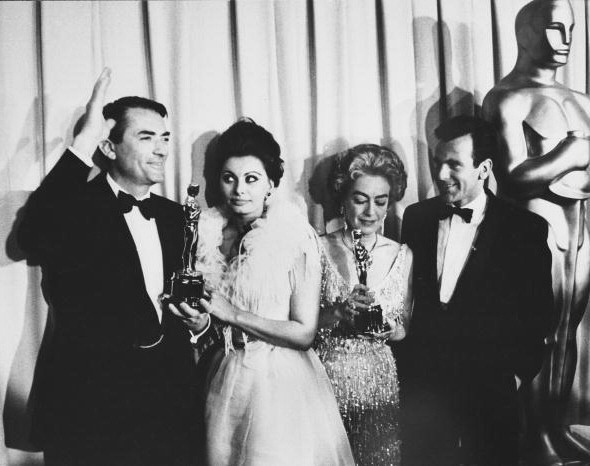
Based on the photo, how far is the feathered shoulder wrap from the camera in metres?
1.65

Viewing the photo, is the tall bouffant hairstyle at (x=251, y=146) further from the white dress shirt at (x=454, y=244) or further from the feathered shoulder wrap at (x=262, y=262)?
the white dress shirt at (x=454, y=244)

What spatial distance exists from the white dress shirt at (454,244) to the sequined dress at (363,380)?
208 millimetres

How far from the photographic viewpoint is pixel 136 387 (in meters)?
1.73

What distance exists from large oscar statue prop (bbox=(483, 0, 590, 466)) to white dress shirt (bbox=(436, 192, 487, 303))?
6.1 inches

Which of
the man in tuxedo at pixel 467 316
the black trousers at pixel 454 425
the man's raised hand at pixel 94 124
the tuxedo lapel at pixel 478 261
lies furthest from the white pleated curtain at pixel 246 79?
the black trousers at pixel 454 425

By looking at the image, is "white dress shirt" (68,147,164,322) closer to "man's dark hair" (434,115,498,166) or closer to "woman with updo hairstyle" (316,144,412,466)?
"woman with updo hairstyle" (316,144,412,466)

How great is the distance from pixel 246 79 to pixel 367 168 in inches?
19.8

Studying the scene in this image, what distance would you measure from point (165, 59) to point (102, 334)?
896mm

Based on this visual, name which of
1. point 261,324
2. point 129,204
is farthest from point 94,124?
point 261,324

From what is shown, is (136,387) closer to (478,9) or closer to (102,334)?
(102,334)

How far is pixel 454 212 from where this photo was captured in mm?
1950

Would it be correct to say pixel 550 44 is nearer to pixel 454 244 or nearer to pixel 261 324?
pixel 454 244

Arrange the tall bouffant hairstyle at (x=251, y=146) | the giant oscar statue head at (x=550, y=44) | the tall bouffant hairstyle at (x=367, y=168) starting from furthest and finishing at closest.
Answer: the giant oscar statue head at (x=550, y=44) < the tall bouffant hairstyle at (x=367, y=168) < the tall bouffant hairstyle at (x=251, y=146)

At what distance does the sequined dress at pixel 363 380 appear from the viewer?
71.4 inches
